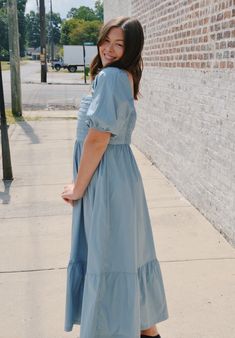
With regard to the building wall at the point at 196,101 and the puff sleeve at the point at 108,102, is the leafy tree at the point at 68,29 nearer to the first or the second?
the building wall at the point at 196,101

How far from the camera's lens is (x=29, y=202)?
5.68m

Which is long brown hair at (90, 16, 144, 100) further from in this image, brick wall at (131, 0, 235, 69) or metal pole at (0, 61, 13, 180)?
metal pole at (0, 61, 13, 180)

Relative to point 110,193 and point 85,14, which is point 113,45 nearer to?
point 110,193

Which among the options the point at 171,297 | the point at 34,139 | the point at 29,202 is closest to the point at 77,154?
the point at 171,297

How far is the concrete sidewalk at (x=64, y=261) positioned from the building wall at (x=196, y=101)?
25 cm

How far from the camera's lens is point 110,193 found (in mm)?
2340

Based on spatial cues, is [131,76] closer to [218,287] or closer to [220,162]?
[218,287]

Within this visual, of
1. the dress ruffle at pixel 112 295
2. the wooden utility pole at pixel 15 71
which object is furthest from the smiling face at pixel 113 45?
the wooden utility pole at pixel 15 71

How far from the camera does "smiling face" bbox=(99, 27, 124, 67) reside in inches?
89.4

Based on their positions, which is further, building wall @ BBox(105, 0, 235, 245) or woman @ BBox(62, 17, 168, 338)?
building wall @ BBox(105, 0, 235, 245)

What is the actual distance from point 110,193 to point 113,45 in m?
0.69

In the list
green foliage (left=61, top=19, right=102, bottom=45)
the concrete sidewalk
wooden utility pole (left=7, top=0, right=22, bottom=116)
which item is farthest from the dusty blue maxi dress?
green foliage (left=61, top=19, right=102, bottom=45)

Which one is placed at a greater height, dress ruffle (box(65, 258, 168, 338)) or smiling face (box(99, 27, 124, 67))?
smiling face (box(99, 27, 124, 67))

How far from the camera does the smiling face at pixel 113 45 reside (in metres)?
2.27
